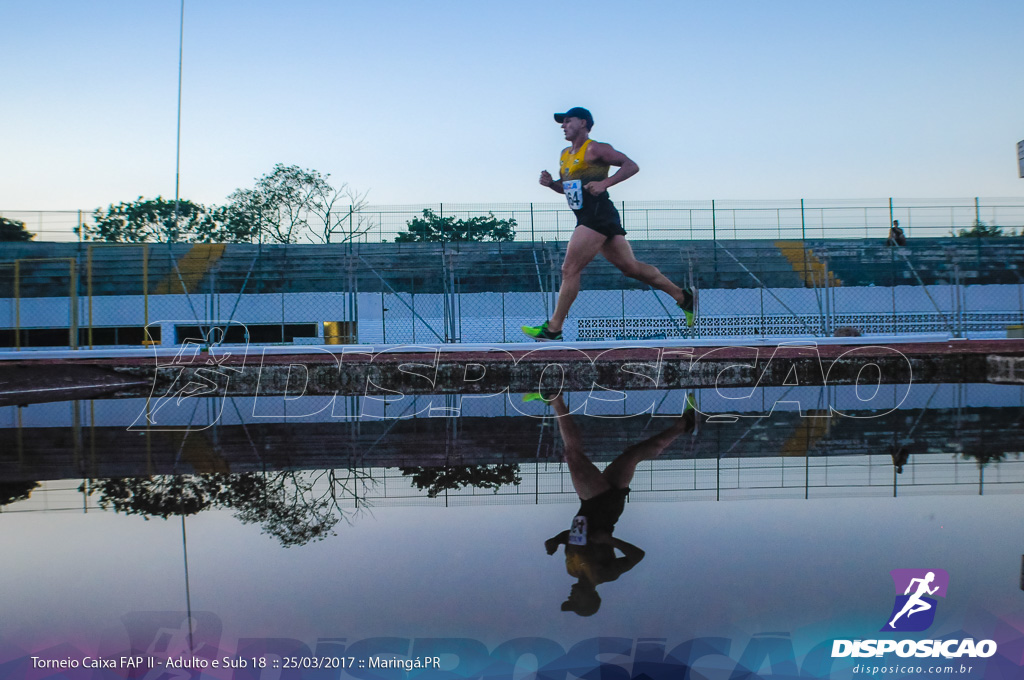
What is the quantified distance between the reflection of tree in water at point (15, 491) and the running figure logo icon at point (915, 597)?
261 centimetres

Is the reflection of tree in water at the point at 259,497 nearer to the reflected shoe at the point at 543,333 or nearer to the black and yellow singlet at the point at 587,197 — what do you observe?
the black and yellow singlet at the point at 587,197

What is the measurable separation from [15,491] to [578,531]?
2.07 metres

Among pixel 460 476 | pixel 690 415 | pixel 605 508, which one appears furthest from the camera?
pixel 690 415

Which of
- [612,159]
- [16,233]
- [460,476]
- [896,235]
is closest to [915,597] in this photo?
[460,476]

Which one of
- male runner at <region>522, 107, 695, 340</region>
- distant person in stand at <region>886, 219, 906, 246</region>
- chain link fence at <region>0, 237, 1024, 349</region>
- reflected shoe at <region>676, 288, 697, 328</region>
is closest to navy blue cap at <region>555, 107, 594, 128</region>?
male runner at <region>522, 107, 695, 340</region>

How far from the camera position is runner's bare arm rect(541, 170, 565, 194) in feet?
24.2

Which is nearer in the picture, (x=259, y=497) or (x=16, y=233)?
(x=259, y=497)

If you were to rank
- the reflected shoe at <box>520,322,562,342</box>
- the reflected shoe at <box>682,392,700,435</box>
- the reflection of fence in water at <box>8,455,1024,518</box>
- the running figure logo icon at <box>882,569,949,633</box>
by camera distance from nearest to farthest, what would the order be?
the running figure logo icon at <box>882,569,949,633</box> → the reflection of fence in water at <box>8,455,1024,518</box> → the reflected shoe at <box>682,392,700,435</box> → the reflected shoe at <box>520,322,562,342</box>

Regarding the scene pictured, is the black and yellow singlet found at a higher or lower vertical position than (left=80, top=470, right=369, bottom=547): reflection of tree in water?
higher

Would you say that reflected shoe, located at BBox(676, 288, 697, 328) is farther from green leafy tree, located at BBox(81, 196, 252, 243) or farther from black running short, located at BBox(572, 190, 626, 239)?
green leafy tree, located at BBox(81, 196, 252, 243)

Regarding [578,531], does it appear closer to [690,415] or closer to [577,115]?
[690,415]

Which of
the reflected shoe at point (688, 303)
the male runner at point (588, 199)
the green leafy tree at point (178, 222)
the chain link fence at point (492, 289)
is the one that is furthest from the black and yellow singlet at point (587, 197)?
the green leafy tree at point (178, 222)

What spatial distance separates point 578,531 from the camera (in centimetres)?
208

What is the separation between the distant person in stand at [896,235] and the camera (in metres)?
20.9
